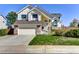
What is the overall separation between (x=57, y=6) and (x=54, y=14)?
0.83ft

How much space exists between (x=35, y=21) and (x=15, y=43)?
2.94 ft

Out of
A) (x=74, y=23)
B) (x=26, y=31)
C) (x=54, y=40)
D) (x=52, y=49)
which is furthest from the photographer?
(x=26, y=31)

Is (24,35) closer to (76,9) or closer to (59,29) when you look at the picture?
(59,29)

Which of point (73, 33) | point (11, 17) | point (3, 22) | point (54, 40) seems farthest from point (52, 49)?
point (3, 22)

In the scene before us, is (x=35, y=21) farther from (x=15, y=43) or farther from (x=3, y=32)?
(x=3, y=32)

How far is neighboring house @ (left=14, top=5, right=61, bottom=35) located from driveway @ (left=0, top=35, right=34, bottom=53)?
17 cm

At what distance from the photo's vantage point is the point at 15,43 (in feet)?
32.2

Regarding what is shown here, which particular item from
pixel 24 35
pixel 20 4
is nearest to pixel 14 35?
pixel 24 35

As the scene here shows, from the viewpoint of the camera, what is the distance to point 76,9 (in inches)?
380

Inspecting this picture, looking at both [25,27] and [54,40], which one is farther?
[25,27]

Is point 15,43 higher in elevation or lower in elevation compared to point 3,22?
lower

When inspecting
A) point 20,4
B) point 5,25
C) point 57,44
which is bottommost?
point 57,44

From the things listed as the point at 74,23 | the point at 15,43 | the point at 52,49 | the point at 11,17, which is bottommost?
the point at 52,49

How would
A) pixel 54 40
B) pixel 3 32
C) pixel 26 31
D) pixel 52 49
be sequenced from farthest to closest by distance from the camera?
1. pixel 26 31
2. pixel 3 32
3. pixel 54 40
4. pixel 52 49
